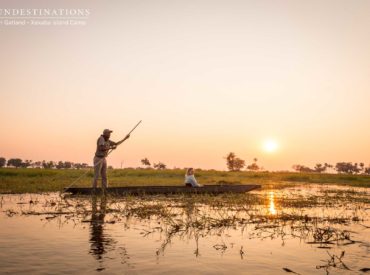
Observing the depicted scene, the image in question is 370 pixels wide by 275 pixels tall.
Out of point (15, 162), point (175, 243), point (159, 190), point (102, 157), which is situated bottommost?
point (175, 243)

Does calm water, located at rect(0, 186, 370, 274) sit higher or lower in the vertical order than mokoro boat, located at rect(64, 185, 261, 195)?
lower

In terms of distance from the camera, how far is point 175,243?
690cm

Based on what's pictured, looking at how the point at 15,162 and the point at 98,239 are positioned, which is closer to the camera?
the point at 98,239

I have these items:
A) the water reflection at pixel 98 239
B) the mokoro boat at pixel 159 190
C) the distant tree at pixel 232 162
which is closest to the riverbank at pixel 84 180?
the mokoro boat at pixel 159 190

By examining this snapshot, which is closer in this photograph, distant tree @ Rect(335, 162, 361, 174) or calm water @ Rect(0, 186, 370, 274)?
calm water @ Rect(0, 186, 370, 274)

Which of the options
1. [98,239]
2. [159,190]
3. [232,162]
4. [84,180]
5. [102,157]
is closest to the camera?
[98,239]

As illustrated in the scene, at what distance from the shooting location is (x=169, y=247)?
6.60 m

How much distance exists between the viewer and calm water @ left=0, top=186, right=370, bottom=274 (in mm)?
5410

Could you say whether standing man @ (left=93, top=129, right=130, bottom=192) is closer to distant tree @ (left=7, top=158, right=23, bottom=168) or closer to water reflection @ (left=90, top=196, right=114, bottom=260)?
water reflection @ (left=90, top=196, right=114, bottom=260)

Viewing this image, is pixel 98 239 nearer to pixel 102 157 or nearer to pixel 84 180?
pixel 102 157

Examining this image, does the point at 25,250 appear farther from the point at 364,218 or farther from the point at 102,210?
the point at 364,218

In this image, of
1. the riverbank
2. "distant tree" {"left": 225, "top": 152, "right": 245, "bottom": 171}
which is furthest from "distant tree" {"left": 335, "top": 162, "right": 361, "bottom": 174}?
the riverbank

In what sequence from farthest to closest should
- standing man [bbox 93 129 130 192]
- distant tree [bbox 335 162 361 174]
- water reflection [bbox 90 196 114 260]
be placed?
distant tree [bbox 335 162 361 174]
standing man [bbox 93 129 130 192]
water reflection [bbox 90 196 114 260]

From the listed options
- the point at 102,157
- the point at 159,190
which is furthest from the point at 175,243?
the point at 159,190
